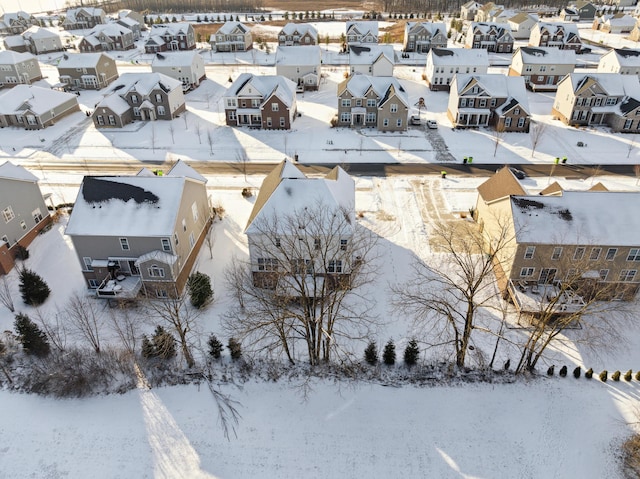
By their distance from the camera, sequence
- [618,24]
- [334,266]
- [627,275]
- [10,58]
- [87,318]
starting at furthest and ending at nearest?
[618,24] → [10,58] → [334,266] → [627,275] → [87,318]

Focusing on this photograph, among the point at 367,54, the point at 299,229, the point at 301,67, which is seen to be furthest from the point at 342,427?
the point at 367,54

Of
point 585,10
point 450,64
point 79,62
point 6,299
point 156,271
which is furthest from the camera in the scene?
point 585,10

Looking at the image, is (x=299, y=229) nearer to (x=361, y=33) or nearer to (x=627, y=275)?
(x=627, y=275)

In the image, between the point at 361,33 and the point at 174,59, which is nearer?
the point at 174,59

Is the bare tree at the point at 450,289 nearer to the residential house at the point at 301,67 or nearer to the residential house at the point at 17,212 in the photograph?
the residential house at the point at 17,212

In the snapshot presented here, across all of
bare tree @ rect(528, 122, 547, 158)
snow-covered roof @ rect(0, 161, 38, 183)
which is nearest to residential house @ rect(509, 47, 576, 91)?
bare tree @ rect(528, 122, 547, 158)

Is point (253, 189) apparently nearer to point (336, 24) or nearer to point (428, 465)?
point (428, 465)

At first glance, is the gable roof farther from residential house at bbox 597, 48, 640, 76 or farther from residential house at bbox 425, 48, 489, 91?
residential house at bbox 597, 48, 640, 76
